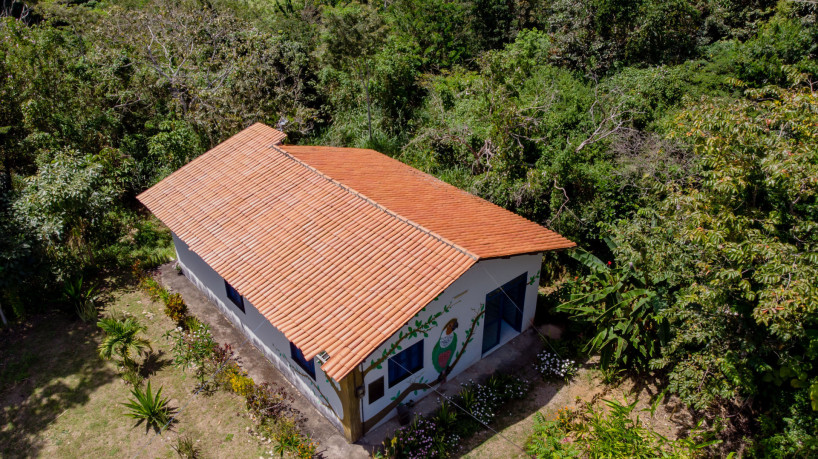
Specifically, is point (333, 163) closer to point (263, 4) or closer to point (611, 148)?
point (611, 148)

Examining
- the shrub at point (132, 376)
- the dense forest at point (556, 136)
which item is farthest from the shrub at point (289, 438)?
the dense forest at point (556, 136)

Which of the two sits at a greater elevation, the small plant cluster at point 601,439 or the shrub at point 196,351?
the small plant cluster at point 601,439

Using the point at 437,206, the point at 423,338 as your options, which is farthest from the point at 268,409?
the point at 437,206

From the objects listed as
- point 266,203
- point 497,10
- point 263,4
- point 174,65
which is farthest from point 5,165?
point 497,10

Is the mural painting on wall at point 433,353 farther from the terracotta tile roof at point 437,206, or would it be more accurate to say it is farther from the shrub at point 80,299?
the shrub at point 80,299

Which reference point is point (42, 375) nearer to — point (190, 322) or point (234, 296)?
point (190, 322)

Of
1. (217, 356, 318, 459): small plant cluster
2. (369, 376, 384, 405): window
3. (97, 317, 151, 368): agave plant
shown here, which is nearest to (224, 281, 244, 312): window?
(217, 356, 318, 459): small plant cluster
